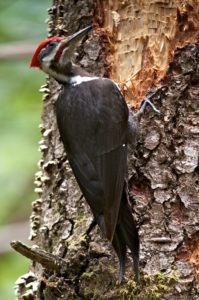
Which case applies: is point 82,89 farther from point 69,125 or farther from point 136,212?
point 136,212

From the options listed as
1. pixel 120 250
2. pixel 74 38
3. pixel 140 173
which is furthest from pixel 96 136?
pixel 120 250

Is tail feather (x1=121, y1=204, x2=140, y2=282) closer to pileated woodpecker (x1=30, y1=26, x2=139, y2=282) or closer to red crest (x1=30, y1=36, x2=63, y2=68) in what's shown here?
pileated woodpecker (x1=30, y1=26, x2=139, y2=282)

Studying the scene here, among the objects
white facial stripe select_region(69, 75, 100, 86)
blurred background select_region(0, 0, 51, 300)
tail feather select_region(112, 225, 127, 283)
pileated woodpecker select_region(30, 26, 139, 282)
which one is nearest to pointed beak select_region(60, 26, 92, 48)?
pileated woodpecker select_region(30, 26, 139, 282)

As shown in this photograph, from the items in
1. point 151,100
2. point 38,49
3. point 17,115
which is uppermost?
point 17,115

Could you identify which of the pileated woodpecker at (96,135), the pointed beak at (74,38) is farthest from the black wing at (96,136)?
the pointed beak at (74,38)

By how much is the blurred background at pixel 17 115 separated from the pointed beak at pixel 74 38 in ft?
2.26

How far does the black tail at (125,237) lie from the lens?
3.66 metres

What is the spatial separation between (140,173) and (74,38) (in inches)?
32.0

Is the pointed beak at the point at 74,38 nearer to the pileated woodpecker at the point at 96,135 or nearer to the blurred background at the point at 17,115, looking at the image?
the pileated woodpecker at the point at 96,135

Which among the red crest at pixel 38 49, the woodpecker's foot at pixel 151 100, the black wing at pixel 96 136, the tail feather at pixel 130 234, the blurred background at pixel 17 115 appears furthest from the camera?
the blurred background at pixel 17 115

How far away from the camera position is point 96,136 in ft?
13.3

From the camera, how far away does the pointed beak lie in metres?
4.13

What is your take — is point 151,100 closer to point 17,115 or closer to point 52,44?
point 52,44

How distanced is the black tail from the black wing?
0.27 feet
